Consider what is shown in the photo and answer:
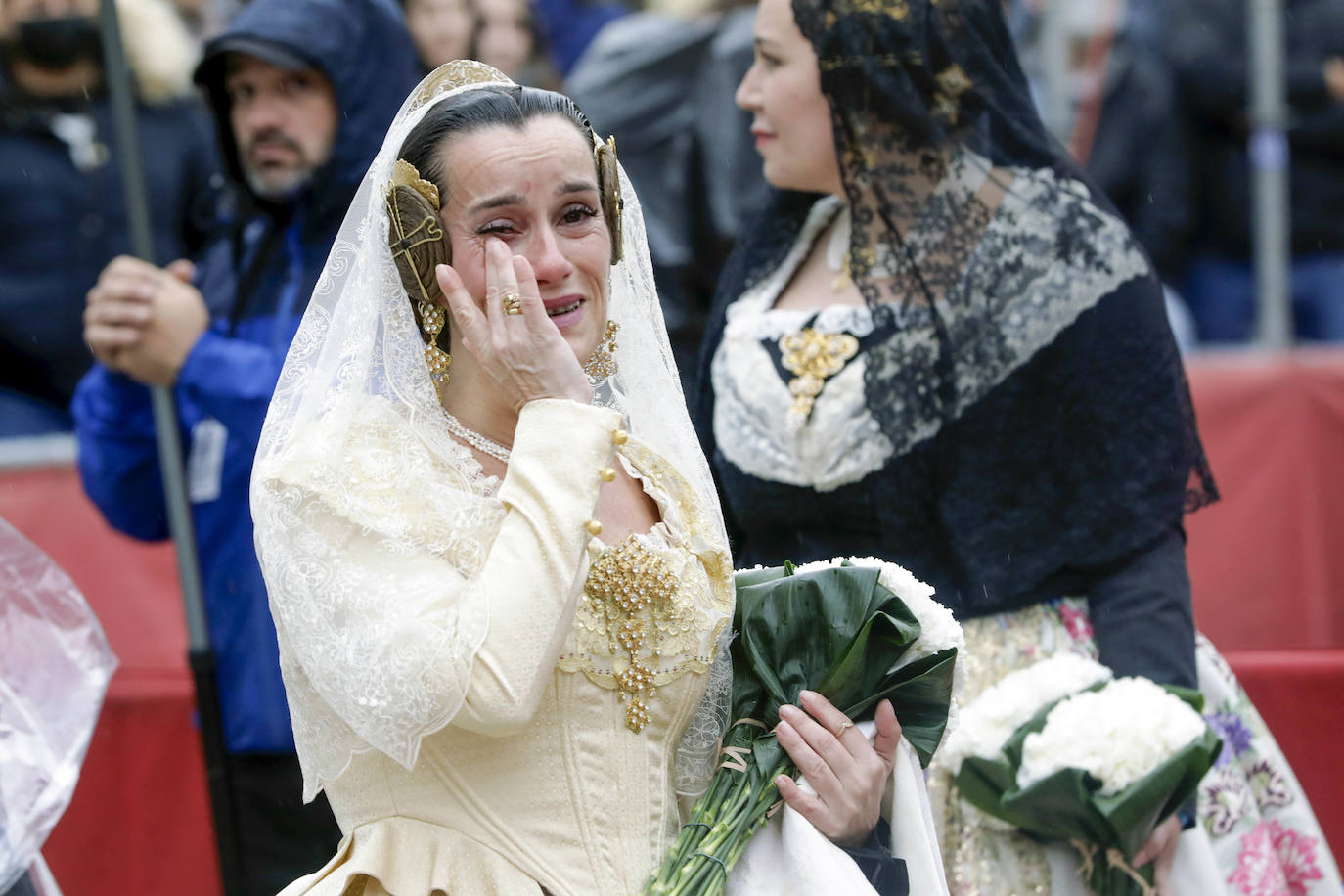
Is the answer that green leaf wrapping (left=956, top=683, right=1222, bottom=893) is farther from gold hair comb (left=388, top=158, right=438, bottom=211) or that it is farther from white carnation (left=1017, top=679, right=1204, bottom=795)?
gold hair comb (left=388, top=158, right=438, bottom=211)

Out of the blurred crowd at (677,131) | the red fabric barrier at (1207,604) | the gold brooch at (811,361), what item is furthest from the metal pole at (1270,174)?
the gold brooch at (811,361)

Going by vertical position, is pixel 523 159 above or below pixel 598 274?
above

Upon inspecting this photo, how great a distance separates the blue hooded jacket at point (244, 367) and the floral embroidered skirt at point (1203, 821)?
5.17ft

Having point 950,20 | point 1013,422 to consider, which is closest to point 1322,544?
point 1013,422

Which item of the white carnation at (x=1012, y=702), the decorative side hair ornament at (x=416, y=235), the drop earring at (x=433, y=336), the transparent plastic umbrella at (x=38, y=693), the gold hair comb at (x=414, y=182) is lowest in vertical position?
the white carnation at (x=1012, y=702)

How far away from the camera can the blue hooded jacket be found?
12.3ft

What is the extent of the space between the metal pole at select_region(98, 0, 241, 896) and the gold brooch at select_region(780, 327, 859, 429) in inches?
55.7

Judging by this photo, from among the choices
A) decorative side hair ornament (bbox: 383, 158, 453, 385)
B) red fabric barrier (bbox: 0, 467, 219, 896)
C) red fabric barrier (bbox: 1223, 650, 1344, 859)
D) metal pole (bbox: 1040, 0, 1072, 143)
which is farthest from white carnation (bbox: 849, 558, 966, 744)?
metal pole (bbox: 1040, 0, 1072, 143)

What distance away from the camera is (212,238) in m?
4.35

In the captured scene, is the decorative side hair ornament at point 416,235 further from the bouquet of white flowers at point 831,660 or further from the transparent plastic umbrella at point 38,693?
the transparent plastic umbrella at point 38,693

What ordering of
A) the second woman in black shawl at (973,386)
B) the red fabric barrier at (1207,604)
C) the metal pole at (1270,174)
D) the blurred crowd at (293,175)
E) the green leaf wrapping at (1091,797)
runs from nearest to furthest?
the green leaf wrapping at (1091,797), the second woman in black shawl at (973,386), the blurred crowd at (293,175), the red fabric barrier at (1207,604), the metal pole at (1270,174)

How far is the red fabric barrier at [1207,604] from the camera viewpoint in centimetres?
415

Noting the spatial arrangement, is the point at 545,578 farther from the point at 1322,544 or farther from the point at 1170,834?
the point at 1322,544

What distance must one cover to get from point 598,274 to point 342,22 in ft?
6.49
